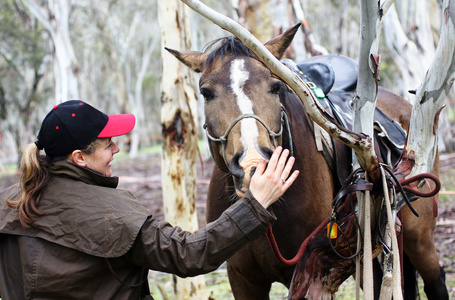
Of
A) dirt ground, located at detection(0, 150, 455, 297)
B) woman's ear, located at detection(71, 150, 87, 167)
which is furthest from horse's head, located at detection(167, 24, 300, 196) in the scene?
dirt ground, located at detection(0, 150, 455, 297)

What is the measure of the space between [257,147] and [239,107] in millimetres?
321

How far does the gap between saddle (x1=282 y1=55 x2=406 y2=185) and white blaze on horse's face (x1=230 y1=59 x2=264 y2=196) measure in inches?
24.9

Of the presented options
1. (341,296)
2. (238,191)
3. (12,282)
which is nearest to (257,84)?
(238,191)

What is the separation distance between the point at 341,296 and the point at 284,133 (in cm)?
328

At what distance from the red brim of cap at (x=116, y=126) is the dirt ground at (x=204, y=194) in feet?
7.64

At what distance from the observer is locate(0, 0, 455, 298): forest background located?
721 cm

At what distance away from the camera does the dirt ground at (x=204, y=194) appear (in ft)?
20.9

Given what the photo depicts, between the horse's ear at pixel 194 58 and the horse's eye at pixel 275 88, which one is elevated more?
the horse's ear at pixel 194 58

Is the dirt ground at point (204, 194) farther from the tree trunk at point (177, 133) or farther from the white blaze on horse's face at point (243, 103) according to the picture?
the white blaze on horse's face at point (243, 103)

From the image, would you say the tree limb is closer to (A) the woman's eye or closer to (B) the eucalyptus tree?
(A) the woman's eye

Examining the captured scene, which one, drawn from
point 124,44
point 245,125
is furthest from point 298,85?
point 124,44

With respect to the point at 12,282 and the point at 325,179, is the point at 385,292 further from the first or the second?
the point at 12,282

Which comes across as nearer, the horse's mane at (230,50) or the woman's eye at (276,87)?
the woman's eye at (276,87)

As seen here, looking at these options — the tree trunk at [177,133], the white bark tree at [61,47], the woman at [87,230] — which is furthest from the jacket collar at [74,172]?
the white bark tree at [61,47]
